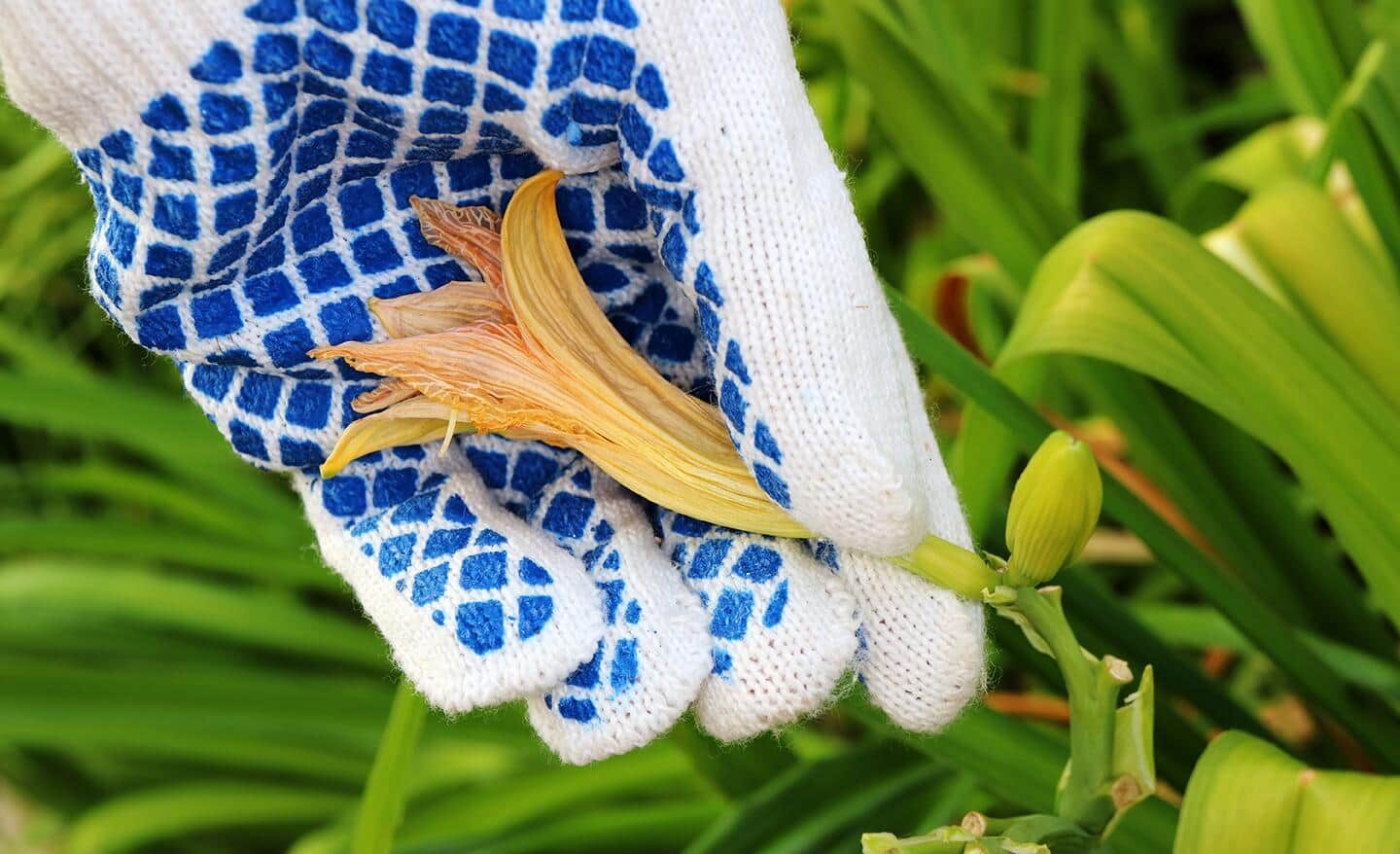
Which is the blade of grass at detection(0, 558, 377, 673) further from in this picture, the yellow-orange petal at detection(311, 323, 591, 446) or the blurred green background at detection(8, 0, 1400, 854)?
the yellow-orange petal at detection(311, 323, 591, 446)

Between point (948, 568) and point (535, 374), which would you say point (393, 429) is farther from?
point (948, 568)

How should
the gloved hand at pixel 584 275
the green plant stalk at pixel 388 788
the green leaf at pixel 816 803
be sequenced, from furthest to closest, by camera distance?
the green leaf at pixel 816 803 < the green plant stalk at pixel 388 788 < the gloved hand at pixel 584 275

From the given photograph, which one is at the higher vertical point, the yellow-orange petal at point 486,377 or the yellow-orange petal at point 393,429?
the yellow-orange petal at point 486,377

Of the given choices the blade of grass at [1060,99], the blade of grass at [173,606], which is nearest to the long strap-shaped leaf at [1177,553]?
the blade of grass at [1060,99]

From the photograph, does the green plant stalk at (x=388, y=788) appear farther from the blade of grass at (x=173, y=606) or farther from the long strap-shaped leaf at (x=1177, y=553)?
the blade of grass at (x=173, y=606)

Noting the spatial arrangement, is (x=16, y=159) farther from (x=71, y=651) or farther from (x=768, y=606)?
(x=768, y=606)

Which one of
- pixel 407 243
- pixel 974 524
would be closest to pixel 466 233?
pixel 407 243

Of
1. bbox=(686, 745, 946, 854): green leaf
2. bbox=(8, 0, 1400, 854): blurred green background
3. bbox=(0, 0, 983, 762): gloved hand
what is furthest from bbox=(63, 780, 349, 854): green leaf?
bbox=(0, 0, 983, 762): gloved hand

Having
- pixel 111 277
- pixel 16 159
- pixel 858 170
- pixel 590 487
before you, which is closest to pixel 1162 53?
pixel 858 170

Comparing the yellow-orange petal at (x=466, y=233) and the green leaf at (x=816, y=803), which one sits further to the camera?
the green leaf at (x=816, y=803)
